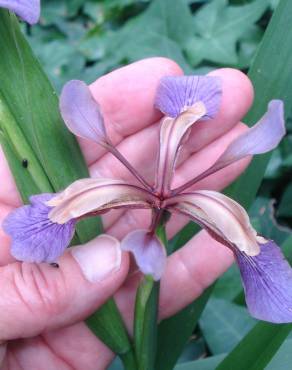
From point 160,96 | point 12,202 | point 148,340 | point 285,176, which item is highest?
point 160,96

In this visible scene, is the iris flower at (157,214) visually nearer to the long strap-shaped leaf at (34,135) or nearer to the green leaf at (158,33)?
the long strap-shaped leaf at (34,135)

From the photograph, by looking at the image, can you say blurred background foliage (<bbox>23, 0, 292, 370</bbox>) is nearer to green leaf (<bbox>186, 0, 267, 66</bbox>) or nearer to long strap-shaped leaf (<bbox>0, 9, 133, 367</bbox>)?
green leaf (<bbox>186, 0, 267, 66</bbox>)

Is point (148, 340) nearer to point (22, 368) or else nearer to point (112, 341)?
point (112, 341)

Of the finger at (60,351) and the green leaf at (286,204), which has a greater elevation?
the finger at (60,351)

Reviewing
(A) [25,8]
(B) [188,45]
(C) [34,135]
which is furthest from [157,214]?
(B) [188,45]

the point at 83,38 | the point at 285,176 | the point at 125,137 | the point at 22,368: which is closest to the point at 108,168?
the point at 125,137

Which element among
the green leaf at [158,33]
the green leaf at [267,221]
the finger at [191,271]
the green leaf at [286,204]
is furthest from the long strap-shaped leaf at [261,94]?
the green leaf at [158,33]
